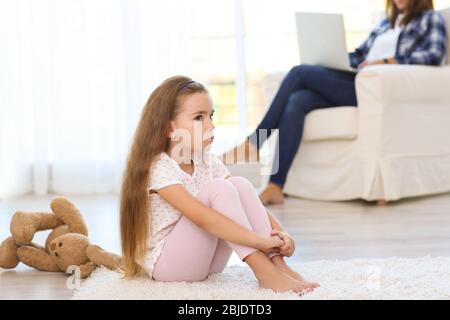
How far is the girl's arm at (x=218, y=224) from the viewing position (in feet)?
4.76

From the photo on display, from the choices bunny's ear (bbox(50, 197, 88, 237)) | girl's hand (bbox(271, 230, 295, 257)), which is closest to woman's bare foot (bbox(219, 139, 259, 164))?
bunny's ear (bbox(50, 197, 88, 237))

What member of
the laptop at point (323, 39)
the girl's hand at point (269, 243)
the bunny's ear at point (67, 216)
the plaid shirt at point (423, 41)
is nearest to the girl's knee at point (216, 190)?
the girl's hand at point (269, 243)

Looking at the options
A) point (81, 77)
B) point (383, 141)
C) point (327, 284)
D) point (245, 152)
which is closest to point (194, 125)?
point (327, 284)

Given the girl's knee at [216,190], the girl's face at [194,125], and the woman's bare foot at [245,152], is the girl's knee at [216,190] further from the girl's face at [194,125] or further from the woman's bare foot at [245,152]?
the woman's bare foot at [245,152]

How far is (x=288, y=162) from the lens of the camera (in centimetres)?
309

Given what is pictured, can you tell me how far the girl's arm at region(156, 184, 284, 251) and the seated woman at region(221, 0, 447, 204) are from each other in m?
1.53

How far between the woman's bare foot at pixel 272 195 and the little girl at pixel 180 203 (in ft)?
A: 4.62

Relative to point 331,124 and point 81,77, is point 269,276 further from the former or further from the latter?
point 81,77

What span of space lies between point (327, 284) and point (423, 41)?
1880 millimetres

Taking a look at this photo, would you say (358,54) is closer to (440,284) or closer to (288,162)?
(288,162)

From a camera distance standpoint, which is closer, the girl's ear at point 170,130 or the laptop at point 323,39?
the girl's ear at point 170,130

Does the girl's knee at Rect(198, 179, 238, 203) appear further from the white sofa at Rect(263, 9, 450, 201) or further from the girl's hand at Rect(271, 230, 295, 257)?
the white sofa at Rect(263, 9, 450, 201)
